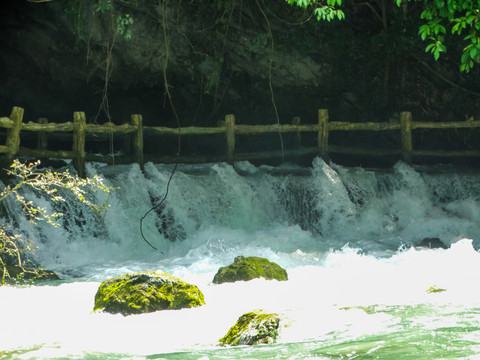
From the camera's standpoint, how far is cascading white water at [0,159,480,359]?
5809mm

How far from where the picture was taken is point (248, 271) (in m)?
8.50

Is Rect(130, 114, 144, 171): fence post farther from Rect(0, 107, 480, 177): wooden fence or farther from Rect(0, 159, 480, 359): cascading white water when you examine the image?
Rect(0, 159, 480, 359): cascading white water

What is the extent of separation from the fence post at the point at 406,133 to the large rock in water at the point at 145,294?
7.89m

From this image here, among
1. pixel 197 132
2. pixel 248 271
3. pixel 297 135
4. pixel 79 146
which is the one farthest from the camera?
pixel 297 135

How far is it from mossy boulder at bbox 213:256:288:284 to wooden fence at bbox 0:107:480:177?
12.7 feet

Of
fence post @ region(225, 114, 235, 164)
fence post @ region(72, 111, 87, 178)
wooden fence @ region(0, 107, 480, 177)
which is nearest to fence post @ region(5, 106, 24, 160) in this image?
wooden fence @ region(0, 107, 480, 177)

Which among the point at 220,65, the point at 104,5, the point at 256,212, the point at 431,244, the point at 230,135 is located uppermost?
the point at 104,5

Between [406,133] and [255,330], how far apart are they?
9193 mm

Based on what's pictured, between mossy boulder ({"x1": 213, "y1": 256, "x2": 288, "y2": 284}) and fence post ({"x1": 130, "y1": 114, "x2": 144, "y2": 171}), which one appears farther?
fence post ({"x1": 130, "y1": 114, "x2": 144, "y2": 171})

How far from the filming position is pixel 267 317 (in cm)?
591

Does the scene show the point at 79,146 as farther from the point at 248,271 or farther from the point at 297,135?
the point at 297,135

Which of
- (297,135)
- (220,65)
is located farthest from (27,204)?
(297,135)

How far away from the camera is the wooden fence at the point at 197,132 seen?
437 inches

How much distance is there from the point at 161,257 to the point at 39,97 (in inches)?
236
